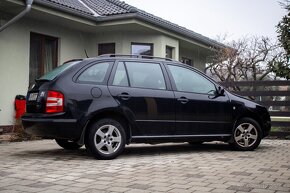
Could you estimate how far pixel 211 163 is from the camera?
21.0 ft

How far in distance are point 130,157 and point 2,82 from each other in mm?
5533

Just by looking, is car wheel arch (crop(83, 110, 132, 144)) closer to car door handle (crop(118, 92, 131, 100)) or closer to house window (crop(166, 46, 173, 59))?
car door handle (crop(118, 92, 131, 100))

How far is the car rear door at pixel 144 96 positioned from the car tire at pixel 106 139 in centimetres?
30

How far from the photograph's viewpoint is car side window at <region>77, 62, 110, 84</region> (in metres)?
6.68

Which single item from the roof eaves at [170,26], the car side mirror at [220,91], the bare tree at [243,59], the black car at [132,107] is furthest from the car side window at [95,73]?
the bare tree at [243,59]

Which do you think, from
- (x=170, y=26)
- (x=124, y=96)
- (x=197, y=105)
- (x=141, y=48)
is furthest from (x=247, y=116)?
(x=141, y=48)

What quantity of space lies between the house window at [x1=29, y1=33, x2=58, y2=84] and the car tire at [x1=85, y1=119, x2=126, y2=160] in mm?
6182

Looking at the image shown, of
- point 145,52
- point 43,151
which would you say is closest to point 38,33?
point 145,52

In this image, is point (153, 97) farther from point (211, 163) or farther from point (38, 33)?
point (38, 33)

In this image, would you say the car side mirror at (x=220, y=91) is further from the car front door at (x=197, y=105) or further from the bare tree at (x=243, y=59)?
the bare tree at (x=243, y=59)

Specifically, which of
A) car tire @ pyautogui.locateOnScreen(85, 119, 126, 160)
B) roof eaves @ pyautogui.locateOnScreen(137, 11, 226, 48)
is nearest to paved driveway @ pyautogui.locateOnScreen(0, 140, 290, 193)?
car tire @ pyautogui.locateOnScreen(85, 119, 126, 160)

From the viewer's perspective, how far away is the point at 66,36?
13.3 metres

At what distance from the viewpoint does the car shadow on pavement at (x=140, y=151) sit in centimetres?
699

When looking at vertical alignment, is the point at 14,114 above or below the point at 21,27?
below
